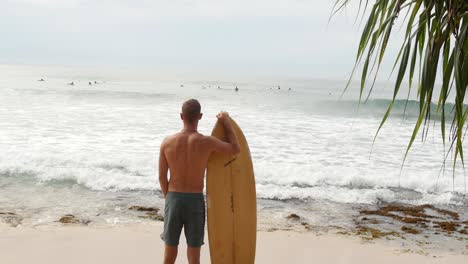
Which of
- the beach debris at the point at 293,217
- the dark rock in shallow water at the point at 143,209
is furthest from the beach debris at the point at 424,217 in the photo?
the dark rock in shallow water at the point at 143,209

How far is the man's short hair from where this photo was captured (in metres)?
2.75

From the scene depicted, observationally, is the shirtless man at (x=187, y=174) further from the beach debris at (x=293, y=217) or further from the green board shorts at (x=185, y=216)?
the beach debris at (x=293, y=217)

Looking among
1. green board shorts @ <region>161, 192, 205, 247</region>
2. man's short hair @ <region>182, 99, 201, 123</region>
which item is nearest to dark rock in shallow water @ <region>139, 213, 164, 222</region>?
green board shorts @ <region>161, 192, 205, 247</region>


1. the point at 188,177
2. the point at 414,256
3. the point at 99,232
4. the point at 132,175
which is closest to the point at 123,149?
the point at 132,175

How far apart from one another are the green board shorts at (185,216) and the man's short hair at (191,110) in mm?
452

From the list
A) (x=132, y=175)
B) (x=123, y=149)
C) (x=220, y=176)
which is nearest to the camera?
(x=220, y=176)

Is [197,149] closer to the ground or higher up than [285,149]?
Answer: higher up

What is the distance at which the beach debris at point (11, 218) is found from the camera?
5.00 m

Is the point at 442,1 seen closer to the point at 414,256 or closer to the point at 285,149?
the point at 414,256

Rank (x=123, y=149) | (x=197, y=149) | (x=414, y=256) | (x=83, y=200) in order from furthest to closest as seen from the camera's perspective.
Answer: (x=123, y=149) < (x=83, y=200) < (x=414, y=256) < (x=197, y=149)

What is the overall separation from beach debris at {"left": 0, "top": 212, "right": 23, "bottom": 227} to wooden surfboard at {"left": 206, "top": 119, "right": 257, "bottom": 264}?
269 centimetres

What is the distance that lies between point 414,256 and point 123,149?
7.80 meters

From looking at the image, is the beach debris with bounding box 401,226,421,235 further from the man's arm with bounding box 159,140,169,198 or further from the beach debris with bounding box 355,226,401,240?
the man's arm with bounding box 159,140,169,198

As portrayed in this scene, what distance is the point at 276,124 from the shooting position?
60.0 feet
